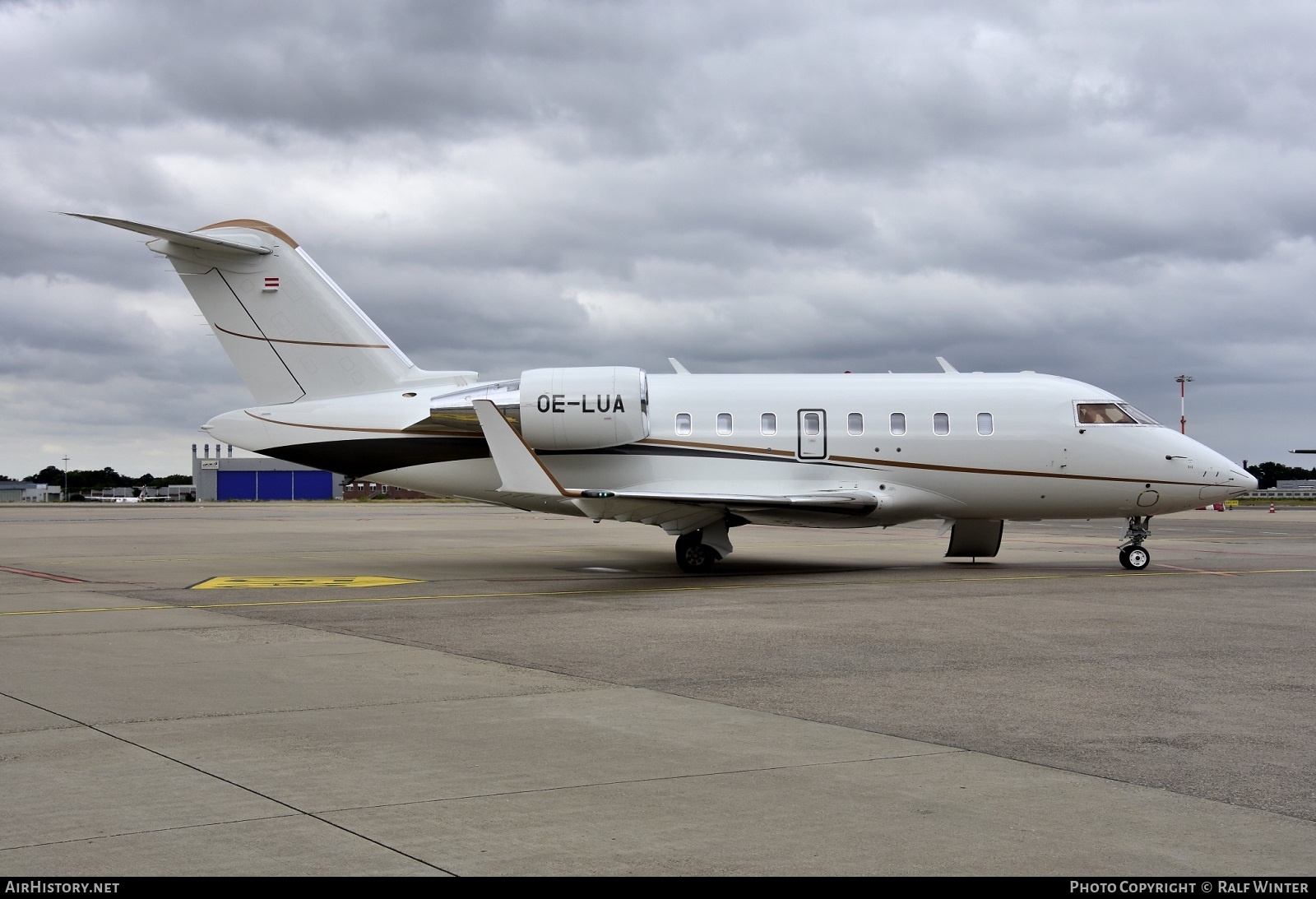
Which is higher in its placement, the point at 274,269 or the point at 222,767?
the point at 274,269

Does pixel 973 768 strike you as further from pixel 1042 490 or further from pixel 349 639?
pixel 1042 490

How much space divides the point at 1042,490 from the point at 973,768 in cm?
1562

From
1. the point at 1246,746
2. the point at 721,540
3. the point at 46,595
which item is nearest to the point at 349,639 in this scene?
the point at 46,595

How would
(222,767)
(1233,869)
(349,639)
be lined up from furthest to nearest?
(349,639), (222,767), (1233,869)

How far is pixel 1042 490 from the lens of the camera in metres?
21.2

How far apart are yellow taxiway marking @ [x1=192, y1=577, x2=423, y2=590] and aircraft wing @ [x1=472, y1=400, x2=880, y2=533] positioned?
273cm

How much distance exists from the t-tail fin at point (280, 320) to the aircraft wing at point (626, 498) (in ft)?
14.9

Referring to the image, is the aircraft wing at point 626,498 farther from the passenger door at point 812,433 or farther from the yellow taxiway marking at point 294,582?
the yellow taxiway marking at point 294,582

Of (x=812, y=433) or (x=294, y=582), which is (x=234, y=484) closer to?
(x=294, y=582)

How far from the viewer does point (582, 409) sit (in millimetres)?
20672

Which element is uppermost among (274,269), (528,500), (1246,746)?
(274,269)

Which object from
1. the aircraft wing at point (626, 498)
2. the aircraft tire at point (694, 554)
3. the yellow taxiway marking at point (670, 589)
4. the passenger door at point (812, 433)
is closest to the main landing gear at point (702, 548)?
the aircraft tire at point (694, 554)

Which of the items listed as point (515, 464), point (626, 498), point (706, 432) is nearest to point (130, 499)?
point (706, 432)

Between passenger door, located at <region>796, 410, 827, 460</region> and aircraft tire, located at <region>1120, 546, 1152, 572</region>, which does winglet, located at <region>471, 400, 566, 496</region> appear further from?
aircraft tire, located at <region>1120, 546, 1152, 572</region>
